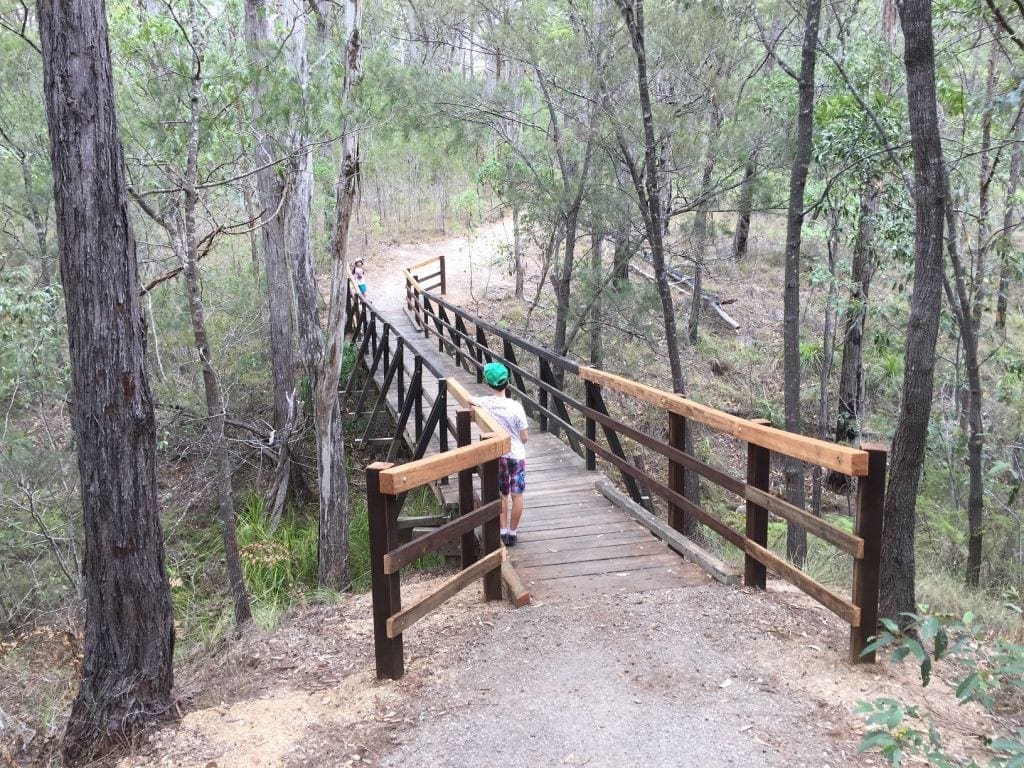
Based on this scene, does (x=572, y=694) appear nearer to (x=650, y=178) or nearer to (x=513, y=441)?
(x=513, y=441)

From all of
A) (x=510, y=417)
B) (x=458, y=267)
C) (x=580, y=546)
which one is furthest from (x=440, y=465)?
(x=458, y=267)

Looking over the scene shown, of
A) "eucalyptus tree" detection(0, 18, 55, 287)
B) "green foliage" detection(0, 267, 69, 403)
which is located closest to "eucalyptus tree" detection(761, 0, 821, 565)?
"green foliage" detection(0, 267, 69, 403)

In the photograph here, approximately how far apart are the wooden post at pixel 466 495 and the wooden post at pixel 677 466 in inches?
54.6

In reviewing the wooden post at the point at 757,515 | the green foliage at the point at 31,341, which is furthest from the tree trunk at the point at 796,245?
the green foliage at the point at 31,341

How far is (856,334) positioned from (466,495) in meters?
11.4

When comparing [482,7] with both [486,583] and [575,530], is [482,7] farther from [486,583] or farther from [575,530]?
[486,583]

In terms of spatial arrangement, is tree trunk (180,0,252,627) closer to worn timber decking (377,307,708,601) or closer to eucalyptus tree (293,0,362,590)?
eucalyptus tree (293,0,362,590)

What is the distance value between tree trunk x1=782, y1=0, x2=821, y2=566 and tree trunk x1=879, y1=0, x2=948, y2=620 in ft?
6.87

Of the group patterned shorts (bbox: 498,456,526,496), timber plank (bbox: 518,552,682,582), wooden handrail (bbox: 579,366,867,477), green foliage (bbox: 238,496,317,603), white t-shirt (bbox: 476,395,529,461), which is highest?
wooden handrail (bbox: 579,366,867,477)

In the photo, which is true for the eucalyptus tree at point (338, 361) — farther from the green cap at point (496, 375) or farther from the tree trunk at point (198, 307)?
the green cap at point (496, 375)

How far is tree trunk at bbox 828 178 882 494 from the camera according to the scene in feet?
38.5

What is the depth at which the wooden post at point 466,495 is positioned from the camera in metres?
4.56

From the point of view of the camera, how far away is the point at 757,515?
434 centimetres

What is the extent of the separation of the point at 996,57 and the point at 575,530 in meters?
12.7
